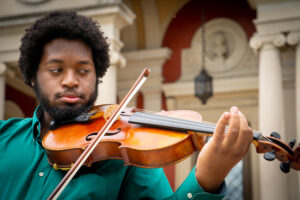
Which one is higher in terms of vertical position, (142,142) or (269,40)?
(269,40)

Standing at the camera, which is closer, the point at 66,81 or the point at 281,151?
the point at 281,151

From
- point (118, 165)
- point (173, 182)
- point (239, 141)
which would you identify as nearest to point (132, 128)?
point (118, 165)

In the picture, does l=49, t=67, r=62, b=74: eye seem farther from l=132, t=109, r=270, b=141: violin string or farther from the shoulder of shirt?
l=132, t=109, r=270, b=141: violin string

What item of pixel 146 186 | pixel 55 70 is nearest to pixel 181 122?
pixel 146 186

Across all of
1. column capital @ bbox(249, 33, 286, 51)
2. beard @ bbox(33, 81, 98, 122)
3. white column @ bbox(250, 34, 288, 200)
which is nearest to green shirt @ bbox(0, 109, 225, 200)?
beard @ bbox(33, 81, 98, 122)

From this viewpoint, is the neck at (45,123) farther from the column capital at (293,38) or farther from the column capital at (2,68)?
the column capital at (2,68)

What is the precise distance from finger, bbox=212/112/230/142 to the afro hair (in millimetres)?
927

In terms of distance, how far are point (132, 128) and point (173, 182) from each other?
23.6 feet

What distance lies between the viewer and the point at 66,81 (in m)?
1.80

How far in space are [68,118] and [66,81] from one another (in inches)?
7.5

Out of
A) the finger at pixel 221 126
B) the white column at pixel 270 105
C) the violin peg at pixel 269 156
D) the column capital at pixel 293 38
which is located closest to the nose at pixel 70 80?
the finger at pixel 221 126

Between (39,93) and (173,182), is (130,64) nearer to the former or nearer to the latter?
(173,182)

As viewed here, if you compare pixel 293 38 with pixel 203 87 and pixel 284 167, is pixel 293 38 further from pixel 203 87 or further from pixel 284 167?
pixel 284 167

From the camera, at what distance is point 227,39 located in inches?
349
